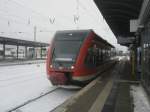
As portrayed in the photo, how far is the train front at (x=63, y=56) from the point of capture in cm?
976

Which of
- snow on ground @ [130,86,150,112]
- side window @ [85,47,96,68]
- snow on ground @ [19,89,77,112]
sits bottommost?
snow on ground @ [19,89,77,112]

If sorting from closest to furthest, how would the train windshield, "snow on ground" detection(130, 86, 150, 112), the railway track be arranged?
"snow on ground" detection(130, 86, 150, 112), the railway track, the train windshield

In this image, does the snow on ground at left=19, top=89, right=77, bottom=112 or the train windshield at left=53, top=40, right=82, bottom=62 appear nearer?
the snow on ground at left=19, top=89, right=77, bottom=112

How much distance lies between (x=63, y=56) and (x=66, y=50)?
342mm

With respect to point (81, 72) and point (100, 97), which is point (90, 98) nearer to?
point (100, 97)

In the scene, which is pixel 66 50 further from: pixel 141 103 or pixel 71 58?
pixel 141 103

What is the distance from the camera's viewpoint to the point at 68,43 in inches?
414

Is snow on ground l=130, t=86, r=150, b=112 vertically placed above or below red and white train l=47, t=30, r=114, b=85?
below

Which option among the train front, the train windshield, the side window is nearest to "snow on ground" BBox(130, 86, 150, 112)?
→ the side window

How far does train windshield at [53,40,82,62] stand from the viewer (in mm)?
10055

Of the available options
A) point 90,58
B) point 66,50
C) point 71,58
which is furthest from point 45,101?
→ point 90,58

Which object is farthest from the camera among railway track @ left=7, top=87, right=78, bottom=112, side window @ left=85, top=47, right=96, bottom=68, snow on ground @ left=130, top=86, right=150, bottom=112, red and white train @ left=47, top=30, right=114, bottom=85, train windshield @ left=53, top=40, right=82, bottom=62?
side window @ left=85, top=47, right=96, bottom=68

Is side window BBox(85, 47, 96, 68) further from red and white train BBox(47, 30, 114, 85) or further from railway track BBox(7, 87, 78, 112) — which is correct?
railway track BBox(7, 87, 78, 112)

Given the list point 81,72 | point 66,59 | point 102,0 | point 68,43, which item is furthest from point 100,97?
point 102,0
